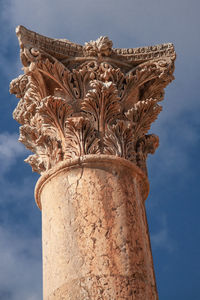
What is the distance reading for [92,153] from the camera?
8.82 meters

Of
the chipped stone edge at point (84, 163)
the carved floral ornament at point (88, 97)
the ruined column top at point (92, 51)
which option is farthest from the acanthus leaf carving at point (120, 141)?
the ruined column top at point (92, 51)

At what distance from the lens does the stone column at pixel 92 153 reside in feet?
24.9

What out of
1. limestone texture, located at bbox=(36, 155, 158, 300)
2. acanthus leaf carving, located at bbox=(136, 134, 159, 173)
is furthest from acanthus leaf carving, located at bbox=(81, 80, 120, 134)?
limestone texture, located at bbox=(36, 155, 158, 300)

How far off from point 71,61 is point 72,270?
4.28 metres

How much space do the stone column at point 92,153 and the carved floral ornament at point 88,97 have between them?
19 mm

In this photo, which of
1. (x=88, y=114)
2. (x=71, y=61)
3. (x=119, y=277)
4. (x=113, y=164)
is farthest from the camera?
(x=71, y=61)

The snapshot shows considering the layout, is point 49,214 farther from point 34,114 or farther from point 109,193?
point 34,114

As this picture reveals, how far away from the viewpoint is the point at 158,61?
10.3 m

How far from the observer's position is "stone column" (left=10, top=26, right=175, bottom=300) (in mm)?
7590

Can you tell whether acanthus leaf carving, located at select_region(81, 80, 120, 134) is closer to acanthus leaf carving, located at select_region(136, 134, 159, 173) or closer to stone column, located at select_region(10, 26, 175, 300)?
stone column, located at select_region(10, 26, 175, 300)

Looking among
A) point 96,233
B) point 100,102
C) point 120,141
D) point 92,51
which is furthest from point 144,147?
point 96,233

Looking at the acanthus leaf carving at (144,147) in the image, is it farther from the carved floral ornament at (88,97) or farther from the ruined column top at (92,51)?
the ruined column top at (92,51)

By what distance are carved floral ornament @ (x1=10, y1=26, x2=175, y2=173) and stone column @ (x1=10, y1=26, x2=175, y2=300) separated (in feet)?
0.06

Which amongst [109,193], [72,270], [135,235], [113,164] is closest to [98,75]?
[113,164]
